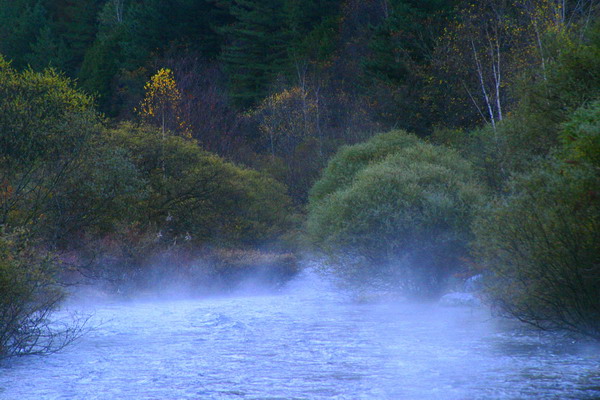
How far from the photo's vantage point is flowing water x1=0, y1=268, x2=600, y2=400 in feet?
42.6

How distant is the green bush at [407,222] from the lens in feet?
87.4

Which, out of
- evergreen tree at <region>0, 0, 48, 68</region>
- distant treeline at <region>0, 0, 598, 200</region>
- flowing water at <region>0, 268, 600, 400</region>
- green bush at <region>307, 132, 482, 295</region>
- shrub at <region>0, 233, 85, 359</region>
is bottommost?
flowing water at <region>0, 268, 600, 400</region>

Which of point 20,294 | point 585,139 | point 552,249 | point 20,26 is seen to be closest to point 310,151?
point 20,26

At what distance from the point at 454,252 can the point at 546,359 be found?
38.2 ft

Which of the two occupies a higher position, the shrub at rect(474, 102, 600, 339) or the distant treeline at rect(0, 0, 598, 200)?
the distant treeline at rect(0, 0, 598, 200)

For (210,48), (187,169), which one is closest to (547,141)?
(187,169)

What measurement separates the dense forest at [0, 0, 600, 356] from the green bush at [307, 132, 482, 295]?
8cm

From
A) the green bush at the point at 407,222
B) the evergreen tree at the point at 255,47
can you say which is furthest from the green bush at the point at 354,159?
the evergreen tree at the point at 255,47

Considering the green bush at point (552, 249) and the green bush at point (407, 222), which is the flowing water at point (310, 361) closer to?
the green bush at point (552, 249)

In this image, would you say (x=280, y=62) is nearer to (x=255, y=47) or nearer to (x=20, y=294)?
(x=255, y=47)

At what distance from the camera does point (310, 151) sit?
5178cm

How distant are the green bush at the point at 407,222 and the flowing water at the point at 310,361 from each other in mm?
3491

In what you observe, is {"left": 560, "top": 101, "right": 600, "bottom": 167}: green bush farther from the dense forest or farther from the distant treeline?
the distant treeline

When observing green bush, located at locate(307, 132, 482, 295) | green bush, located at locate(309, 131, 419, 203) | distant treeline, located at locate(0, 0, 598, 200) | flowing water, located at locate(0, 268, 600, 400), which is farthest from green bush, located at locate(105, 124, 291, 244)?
flowing water, located at locate(0, 268, 600, 400)
